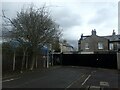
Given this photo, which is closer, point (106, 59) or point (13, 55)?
point (13, 55)

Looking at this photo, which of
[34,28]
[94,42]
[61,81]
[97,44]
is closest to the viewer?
[61,81]

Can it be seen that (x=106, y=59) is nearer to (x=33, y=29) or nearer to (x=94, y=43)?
(x=33, y=29)

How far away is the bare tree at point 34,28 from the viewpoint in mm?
31156

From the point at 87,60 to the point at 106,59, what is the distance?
4.80 meters

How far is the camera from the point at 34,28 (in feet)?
105

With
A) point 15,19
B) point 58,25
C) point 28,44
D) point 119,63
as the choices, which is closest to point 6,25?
point 15,19

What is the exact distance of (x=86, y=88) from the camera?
15031 mm

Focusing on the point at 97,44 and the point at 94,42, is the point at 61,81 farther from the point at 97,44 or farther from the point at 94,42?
the point at 97,44

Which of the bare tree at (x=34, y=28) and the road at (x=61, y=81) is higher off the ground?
the bare tree at (x=34, y=28)

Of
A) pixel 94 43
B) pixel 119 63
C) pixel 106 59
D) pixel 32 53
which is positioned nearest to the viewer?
pixel 32 53

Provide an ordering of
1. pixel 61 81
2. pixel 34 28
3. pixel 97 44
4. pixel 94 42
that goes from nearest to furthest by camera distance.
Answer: pixel 61 81, pixel 34 28, pixel 94 42, pixel 97 44

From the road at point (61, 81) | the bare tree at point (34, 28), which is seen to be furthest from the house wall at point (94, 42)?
the road at point (61, 81)

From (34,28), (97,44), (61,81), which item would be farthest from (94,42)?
(61,81)

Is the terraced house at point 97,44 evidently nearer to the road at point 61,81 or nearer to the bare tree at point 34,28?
the bare tree at point 34,28
